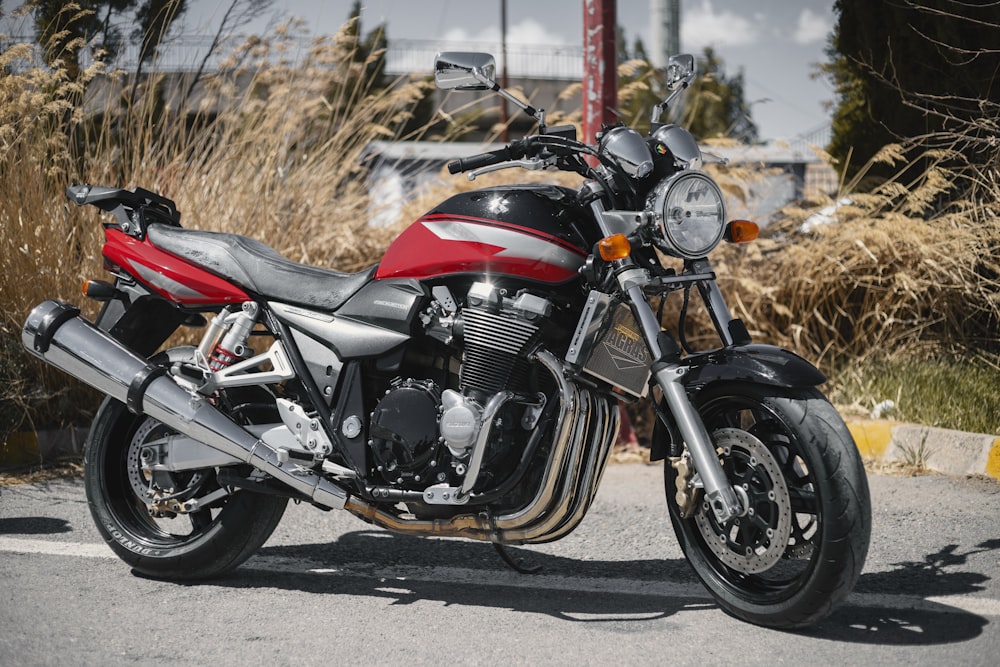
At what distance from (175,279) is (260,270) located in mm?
310

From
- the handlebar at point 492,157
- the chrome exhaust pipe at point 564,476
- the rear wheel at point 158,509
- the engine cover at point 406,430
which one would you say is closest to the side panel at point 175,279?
the rear wheel at point 158,509

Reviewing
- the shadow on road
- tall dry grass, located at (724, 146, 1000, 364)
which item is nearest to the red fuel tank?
the shadow on road

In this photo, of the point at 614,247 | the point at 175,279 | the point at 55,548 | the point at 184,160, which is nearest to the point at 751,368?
the point at 614,247

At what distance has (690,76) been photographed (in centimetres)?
343

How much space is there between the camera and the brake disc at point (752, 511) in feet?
9.81

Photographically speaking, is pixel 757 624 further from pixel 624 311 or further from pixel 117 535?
pixel 117 535

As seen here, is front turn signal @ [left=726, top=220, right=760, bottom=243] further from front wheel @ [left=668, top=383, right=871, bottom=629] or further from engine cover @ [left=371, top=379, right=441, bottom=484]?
engine cover @ [left=371, top=379, right=441, bottom=484]

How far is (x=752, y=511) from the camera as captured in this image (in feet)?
9.91

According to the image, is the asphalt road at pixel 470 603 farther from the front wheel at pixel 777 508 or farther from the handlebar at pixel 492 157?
the handlebar at pixel 492 157

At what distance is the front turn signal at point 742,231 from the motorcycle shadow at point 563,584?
1.16 meters

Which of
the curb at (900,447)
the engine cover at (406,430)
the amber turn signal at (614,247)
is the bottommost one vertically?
the curb at (900,447)

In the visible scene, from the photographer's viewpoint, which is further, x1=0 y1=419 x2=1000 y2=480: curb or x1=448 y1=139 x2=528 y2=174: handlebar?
x1=0 y1=419 x2=1000 y2=480: curb

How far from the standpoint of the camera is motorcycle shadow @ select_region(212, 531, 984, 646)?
3.11 meters

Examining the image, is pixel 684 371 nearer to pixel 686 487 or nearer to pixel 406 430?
pixel 686 487
